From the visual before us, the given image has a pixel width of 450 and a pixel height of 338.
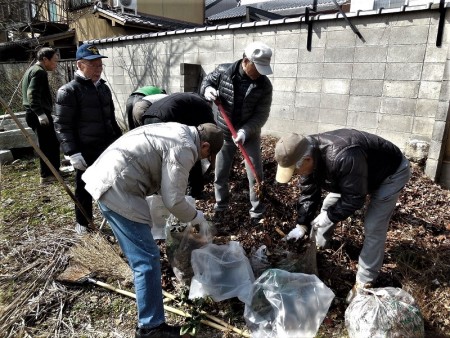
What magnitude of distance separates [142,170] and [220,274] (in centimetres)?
106

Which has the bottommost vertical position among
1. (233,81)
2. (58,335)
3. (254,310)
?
(58,335)

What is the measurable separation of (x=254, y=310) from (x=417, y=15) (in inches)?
167

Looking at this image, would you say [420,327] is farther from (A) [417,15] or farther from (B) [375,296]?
(A) [417,15]

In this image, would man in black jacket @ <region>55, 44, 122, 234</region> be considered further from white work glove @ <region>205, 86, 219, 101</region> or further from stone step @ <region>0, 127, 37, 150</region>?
A: stone step @ <region>0, 127, 37, 150</region>

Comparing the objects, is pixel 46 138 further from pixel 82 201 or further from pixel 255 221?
pixel 255 221

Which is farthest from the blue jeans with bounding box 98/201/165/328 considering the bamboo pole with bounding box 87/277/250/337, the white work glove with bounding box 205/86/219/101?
the white work glove with bounding box 205/86/219/101

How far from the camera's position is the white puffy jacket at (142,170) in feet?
7.18

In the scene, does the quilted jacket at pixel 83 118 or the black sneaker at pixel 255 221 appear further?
the black sneaker at pixel 255 221

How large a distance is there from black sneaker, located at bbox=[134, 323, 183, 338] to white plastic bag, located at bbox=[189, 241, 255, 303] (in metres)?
0.34

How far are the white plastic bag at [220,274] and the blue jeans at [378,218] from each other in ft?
3.05

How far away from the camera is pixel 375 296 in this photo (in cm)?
230

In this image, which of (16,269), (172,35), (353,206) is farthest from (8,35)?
(353,206)

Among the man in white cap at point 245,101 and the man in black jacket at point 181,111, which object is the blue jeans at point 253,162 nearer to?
the man in white cap at point 245,101

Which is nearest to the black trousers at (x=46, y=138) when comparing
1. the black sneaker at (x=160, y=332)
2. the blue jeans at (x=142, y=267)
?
the blue jeans at (x=142, y=267)
